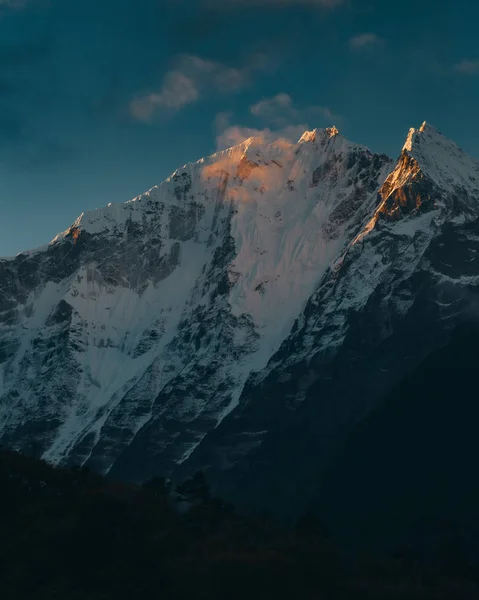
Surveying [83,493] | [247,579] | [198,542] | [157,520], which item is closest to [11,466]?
[83,493]

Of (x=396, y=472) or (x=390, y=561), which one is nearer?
(x=390, y=561)

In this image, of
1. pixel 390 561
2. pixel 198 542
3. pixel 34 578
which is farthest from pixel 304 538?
pixel 34 578

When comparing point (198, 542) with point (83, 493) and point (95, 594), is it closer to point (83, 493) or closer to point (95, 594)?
point (95, 594)

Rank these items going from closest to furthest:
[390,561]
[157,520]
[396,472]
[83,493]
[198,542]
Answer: [390,561] → [198,542] → [157,520] → [83,493] → [396,472]

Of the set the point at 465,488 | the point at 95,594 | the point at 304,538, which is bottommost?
the point at 95,594

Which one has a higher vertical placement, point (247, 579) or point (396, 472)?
point (396, 472)

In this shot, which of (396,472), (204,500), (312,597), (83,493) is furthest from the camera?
(396,472)
